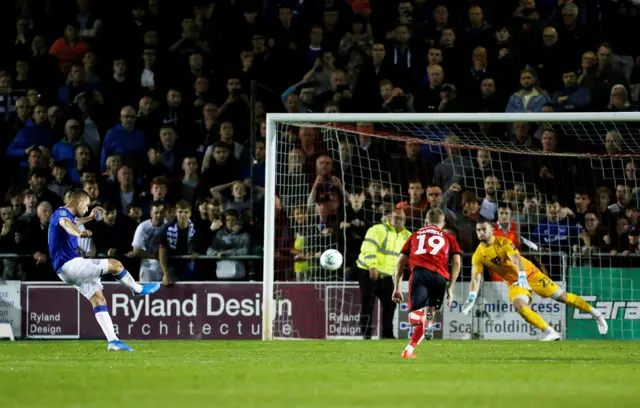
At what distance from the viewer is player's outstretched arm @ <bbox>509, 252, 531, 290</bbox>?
1597 centimetres

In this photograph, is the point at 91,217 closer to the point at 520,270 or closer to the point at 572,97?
the point at 520,270

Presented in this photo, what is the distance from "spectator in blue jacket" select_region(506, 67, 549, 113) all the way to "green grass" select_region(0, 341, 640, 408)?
5415 mm

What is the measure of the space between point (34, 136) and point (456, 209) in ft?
23.9

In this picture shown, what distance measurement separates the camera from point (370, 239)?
59.5 feet

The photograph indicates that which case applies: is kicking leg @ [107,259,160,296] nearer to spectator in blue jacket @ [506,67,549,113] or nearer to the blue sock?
the blue sock

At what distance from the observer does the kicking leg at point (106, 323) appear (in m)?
14.2

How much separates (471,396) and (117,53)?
1494cm

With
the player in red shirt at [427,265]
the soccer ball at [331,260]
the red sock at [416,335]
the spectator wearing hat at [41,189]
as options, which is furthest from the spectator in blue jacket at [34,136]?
the red sock at [416,335]

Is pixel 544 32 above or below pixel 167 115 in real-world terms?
above

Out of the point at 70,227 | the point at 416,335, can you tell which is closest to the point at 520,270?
the point at 416,335

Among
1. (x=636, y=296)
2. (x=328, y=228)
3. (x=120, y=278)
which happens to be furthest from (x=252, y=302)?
(x=636, y=296)

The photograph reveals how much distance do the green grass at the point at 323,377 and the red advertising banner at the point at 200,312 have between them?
3.13 m

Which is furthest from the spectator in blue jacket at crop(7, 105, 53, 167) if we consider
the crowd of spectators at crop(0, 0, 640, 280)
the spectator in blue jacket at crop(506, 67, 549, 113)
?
the spectator in blue jacket at crop(506, 67, 549, 113)

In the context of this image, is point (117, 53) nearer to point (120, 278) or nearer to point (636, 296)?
point (120, 278)
